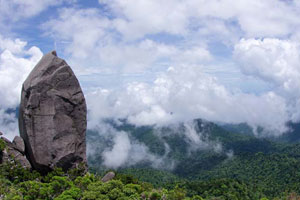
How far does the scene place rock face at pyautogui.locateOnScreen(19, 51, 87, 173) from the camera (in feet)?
62.3

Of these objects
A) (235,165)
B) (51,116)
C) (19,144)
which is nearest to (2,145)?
(19,144)

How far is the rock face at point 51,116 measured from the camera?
19.0 meters

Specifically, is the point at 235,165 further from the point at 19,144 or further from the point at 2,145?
the point at 2,145

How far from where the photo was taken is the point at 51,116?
1930 cm

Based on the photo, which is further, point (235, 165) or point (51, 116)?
point (235, 165)

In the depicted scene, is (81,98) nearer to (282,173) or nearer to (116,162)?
(282,173)

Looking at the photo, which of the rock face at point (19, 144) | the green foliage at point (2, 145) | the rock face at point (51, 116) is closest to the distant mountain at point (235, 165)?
the rock face at point (51, 116)

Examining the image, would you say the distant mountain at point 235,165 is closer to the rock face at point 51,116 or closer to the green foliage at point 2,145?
the rock face at point 51,116

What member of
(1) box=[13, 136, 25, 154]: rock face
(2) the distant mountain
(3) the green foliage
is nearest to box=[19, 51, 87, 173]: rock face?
(1) box=[13, 136, 25, 154]: rock face

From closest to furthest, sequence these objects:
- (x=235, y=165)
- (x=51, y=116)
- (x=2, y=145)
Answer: (x=2, y=145)
(x=51, y=116)
(x=235, y=165)

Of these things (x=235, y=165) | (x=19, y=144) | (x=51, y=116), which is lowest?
(x=235, y=165)

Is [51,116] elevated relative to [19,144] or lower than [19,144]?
elevated

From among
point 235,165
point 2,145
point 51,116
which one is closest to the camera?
point 2,145

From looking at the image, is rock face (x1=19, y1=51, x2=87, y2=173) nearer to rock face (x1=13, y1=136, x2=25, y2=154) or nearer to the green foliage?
rock face (x1=13, y1=136, x2=25, y2=154)
